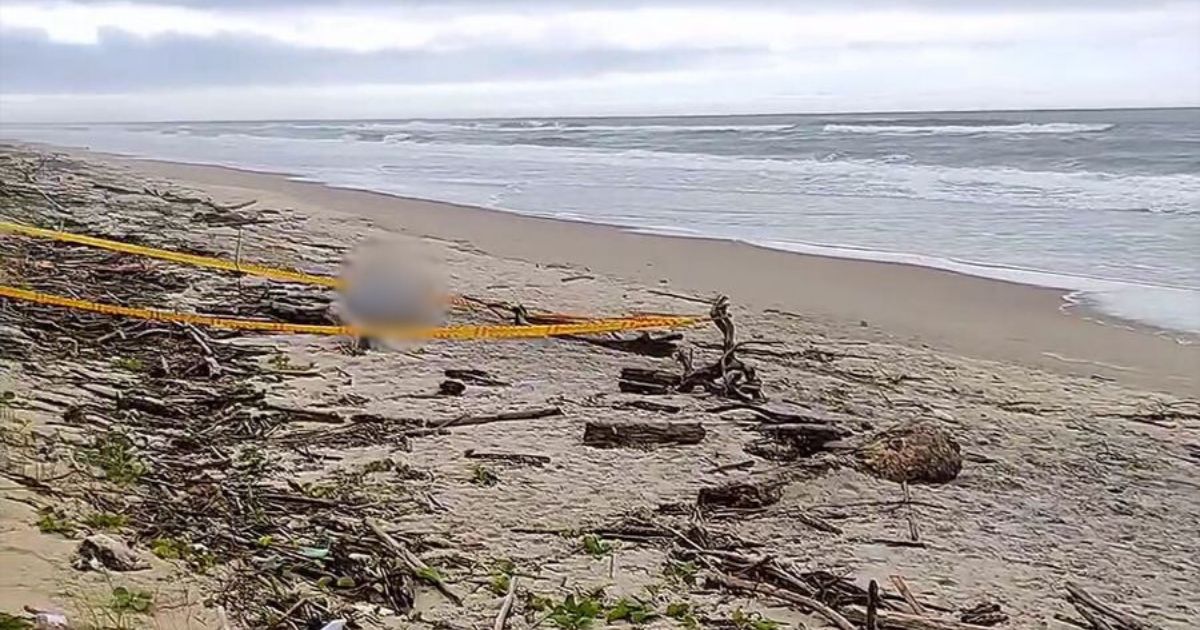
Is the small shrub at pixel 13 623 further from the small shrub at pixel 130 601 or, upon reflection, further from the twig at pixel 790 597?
the twig at pixel 790 597

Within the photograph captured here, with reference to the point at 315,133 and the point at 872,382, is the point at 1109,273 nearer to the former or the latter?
the point at 872,382

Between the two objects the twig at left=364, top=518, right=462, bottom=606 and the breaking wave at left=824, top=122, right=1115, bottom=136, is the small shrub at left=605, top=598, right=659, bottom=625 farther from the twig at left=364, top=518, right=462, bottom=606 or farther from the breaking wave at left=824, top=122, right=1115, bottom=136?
the breaking wave at left=824, top=122, right=1115, bottom=136

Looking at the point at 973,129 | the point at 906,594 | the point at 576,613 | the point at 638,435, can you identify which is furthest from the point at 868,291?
the point at 973,129

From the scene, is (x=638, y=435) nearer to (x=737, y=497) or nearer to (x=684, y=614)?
(x=737, y=497)

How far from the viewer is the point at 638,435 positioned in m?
4.82

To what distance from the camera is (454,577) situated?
11.1 ft

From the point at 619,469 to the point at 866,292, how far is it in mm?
5152

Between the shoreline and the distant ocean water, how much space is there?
1.54 feet

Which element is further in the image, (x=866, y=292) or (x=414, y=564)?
(x=866, y=292)

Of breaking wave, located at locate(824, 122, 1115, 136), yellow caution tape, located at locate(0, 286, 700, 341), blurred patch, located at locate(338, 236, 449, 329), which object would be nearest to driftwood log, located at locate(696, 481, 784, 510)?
yellow caution tape, located at locate(0, 286, 700, 341)

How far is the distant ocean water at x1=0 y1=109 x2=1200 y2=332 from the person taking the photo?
10.9 m

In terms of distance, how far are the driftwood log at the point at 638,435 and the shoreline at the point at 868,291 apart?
117 inches

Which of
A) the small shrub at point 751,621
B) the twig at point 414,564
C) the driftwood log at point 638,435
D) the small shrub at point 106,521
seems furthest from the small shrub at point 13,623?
the driftwood log at point 638,435

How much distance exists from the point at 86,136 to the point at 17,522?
1434 inches
